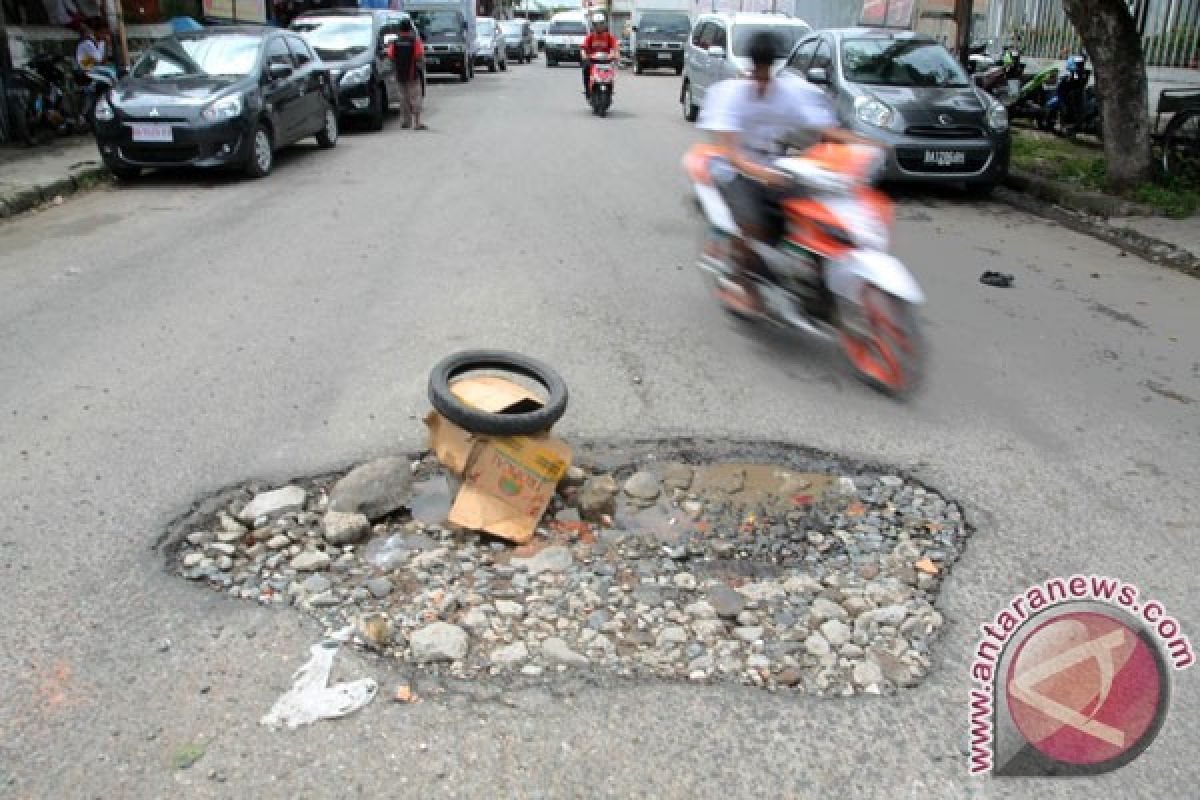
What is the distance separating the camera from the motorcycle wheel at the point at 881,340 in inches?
199

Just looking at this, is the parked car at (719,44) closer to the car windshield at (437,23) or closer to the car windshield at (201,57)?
the car windshield at (201,57)

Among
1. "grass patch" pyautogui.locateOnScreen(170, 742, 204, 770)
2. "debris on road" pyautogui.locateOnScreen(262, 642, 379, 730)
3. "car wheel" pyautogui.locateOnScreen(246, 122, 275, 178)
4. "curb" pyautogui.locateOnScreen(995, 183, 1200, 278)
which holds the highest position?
"car wheel" pyautogui.locateOnScreen(246, 122, 275, 178)

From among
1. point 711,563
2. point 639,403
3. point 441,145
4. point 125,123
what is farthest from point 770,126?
point 441,145

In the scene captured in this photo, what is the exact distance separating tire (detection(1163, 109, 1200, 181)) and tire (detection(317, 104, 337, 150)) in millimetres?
10761

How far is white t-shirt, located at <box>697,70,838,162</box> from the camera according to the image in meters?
5.97

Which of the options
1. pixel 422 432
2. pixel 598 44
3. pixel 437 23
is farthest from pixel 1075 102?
pixel 437 23

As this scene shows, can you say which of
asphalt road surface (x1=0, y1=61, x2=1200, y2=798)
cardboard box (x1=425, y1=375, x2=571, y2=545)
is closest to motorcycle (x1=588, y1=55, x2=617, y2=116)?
asphalt road surface (x1=0, y1=61, x2=1200, y2=798)

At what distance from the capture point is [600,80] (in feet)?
58.7

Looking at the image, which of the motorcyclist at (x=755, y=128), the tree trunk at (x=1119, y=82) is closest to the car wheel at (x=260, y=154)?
the motorcyclist at (x=755, y=128)

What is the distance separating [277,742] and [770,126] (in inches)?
186

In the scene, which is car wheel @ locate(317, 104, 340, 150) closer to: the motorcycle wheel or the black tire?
the motorcycle wheel

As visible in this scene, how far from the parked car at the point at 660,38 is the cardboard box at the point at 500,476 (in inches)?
1203

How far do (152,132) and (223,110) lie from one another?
0.79 metres

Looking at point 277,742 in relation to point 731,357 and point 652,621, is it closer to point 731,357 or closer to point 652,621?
point 652,621
